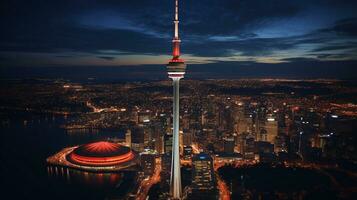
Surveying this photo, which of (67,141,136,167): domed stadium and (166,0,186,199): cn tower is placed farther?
(67,141,136,167): domed stadium

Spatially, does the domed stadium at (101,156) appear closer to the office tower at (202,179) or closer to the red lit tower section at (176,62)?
the office tower at (202,179)

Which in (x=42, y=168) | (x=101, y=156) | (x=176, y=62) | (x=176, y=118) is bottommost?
(x=42, y=168)

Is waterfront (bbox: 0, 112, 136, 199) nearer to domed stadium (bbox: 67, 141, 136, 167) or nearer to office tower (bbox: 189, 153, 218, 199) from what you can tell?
domed stadium (bbox: 67, 141, 136, 167)

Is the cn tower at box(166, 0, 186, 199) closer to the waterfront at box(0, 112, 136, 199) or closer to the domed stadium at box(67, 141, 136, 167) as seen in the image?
the waterfront at box(0, 112, 136, 199)

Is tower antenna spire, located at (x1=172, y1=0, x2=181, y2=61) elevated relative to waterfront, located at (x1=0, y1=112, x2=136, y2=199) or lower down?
elevated

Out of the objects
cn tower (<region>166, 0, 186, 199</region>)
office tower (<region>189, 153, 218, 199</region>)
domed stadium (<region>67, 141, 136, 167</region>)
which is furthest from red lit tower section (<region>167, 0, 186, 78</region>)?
domed stadium (<region>67, 141, 136, 167</region>)

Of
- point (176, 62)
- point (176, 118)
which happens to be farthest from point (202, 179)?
point (176, 62)

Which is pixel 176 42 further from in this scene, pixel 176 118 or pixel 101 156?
pixel 101 156

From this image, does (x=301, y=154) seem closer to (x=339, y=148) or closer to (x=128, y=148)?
(x=339, y=148)

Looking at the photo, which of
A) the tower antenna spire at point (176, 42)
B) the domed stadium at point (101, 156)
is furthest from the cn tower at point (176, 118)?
the domed stadium at point (101, 156)

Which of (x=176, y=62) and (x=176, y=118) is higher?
(x=176, y=62)

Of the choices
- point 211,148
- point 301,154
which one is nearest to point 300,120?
point 301,154
